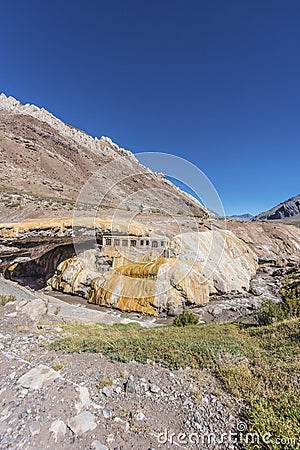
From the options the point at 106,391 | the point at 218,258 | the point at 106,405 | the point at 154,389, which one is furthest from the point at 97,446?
the point at 218,258

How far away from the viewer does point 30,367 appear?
4672 mm

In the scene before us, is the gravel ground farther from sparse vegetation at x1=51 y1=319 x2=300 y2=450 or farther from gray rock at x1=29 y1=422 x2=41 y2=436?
sparse vegetation at x1=51 y1=319 x2=300 y2=450

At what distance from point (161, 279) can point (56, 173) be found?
169 ft

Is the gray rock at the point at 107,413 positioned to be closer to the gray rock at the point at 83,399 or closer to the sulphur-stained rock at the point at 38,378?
the gray rock at the point at 83,399

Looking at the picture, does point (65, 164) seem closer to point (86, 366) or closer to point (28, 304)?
point (28, 304)

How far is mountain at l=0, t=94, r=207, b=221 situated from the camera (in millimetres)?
22892

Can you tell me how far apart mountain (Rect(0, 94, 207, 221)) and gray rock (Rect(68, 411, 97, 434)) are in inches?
492

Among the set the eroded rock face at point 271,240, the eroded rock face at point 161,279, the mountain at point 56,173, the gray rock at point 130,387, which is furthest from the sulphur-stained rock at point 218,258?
the gray rock at point 130,387

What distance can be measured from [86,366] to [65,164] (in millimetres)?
69267

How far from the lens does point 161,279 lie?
16.1m

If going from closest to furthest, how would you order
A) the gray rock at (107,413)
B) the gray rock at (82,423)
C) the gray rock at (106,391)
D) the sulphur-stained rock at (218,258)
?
the gray rock at (82,423)
the gray rock at (107,413)
the gray rock at (106,391)
the sulphur-stained rock at (218,258)

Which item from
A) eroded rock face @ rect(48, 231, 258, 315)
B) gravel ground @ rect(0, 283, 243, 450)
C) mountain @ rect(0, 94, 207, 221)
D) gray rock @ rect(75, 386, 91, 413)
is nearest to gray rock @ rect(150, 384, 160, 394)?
gravel ground @ rect(0, 283, 243, 450)

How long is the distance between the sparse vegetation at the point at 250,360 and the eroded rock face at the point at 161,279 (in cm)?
848

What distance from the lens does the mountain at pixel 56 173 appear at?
2289 cm
